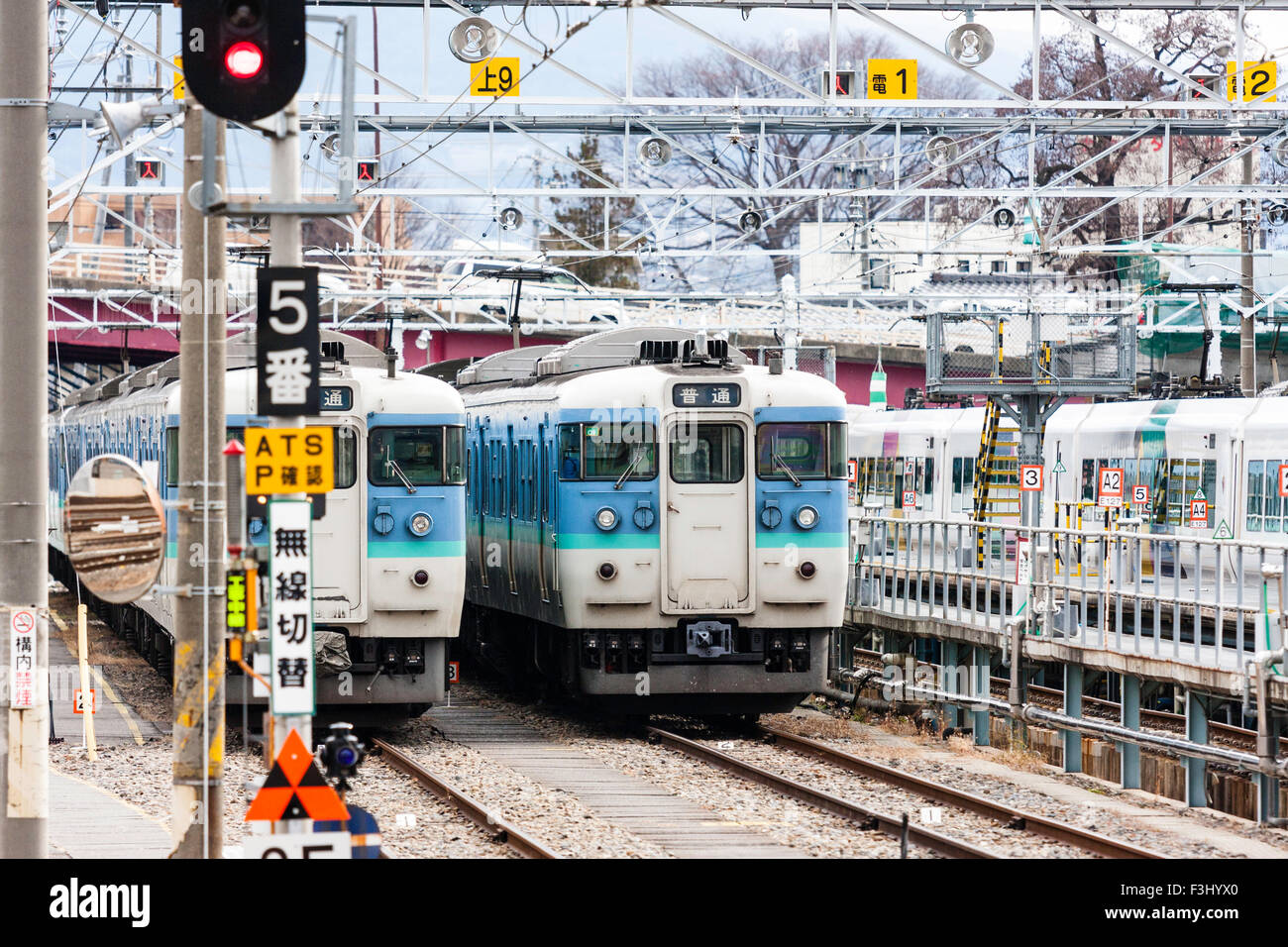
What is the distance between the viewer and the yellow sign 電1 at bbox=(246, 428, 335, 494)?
7941 millimetres

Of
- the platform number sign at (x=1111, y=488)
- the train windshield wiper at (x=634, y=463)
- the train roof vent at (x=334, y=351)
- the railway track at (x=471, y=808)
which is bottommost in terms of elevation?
the railway track at (x=471, y=808)

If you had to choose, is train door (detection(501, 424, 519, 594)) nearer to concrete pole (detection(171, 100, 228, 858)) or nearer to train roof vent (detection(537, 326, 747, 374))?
train roof vent (detection(537, 326, 747, 374))

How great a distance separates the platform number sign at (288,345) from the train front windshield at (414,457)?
27.6 feet

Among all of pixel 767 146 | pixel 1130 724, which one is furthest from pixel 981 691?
pixel 767 146

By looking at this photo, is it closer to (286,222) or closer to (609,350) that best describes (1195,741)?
(609,350)

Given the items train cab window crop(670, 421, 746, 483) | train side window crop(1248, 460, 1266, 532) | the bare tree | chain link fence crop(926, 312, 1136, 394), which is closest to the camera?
train cab window crop(670, 421, 746, 483)

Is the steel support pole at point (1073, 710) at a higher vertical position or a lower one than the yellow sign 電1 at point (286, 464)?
lower

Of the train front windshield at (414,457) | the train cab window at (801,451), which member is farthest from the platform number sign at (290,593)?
the train cab window at (801,451)

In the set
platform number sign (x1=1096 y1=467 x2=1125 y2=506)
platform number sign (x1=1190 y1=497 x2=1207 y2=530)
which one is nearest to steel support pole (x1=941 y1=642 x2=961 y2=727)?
platform number sign (x1=1190 y1=497 x2=1207 y2=530)

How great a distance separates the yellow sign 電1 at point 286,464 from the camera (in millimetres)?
7941

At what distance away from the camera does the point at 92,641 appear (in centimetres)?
2642

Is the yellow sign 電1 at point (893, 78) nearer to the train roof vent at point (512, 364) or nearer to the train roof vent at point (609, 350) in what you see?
the train roof vent at point (609, 350)

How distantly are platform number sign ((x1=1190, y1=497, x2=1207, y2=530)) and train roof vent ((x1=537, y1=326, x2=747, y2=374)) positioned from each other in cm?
935
